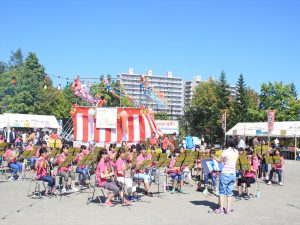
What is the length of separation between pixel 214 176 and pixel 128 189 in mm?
3933

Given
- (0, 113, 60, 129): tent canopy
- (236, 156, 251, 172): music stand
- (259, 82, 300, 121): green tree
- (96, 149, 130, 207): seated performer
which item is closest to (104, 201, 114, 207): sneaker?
(96, 149, 130, 207): seated performer

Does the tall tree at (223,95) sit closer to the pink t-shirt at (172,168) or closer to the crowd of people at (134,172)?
the crowd of people at (134,172)

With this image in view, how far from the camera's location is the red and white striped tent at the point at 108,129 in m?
18.2

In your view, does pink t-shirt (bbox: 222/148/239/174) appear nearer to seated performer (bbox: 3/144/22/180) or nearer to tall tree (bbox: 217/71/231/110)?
seated performer (bbox: 3/144/22/180)

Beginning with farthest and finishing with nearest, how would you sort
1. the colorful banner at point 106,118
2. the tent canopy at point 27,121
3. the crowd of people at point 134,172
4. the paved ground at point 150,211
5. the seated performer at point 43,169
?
1. the tent canopy at point 27,121
2. the colorful banner at point 106,118
3. the seated performer at point 43,169
4. the crowd of people at point 134,172
5. the paved ground at point 150,211

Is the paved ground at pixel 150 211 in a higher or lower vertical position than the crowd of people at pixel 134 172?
lower

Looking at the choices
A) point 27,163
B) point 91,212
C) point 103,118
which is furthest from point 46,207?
point 27,163

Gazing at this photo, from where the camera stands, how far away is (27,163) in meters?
19.2

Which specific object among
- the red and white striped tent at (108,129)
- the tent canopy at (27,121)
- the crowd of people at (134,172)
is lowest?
the crowd of people at (134,172)

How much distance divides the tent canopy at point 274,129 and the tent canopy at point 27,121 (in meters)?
21.3

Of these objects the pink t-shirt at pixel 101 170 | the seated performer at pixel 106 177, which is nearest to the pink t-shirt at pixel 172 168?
the seated performer at pixel 106 177

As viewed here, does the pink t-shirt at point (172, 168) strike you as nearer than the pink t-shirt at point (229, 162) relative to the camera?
No

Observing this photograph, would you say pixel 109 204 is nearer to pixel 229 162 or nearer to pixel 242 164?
pixel 229 162

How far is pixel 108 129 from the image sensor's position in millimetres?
18094
